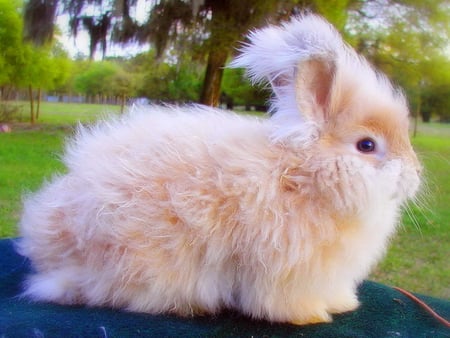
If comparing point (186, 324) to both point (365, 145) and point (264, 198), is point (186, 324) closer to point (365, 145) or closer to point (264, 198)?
point (264, 198)

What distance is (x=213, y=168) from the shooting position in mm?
1272

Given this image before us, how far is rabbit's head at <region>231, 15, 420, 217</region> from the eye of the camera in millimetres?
1232

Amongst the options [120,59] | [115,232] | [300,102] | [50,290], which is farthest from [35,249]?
[120,59]

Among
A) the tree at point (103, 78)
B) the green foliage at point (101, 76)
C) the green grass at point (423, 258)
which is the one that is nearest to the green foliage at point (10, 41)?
the green foliage at point (101, 76)

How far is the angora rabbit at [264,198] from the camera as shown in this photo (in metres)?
1.23

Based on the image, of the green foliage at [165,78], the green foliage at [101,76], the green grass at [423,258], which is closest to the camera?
the green grass at [423,258]

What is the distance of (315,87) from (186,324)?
69 cm

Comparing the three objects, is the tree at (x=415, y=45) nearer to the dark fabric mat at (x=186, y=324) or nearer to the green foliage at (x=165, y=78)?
the green foliage at (x=165, y=78)

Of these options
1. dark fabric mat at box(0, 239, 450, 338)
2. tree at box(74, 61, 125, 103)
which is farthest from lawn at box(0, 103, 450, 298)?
tree at box(74, 61, 125, 103)

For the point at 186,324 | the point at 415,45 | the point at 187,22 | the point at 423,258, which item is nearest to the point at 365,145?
the point at 186,324

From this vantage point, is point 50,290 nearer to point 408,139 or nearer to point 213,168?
point 213,168

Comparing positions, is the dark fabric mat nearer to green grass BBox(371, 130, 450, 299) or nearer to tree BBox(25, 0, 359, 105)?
green grass BBox(371, 130, 450, 299)

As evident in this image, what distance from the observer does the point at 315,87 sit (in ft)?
4.24

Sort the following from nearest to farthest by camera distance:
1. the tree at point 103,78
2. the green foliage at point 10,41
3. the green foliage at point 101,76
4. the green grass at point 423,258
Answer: the green grass at point 423,258, the tree at point 103,78, the green foliage at point 101,76, the green foliage at point 10,41
